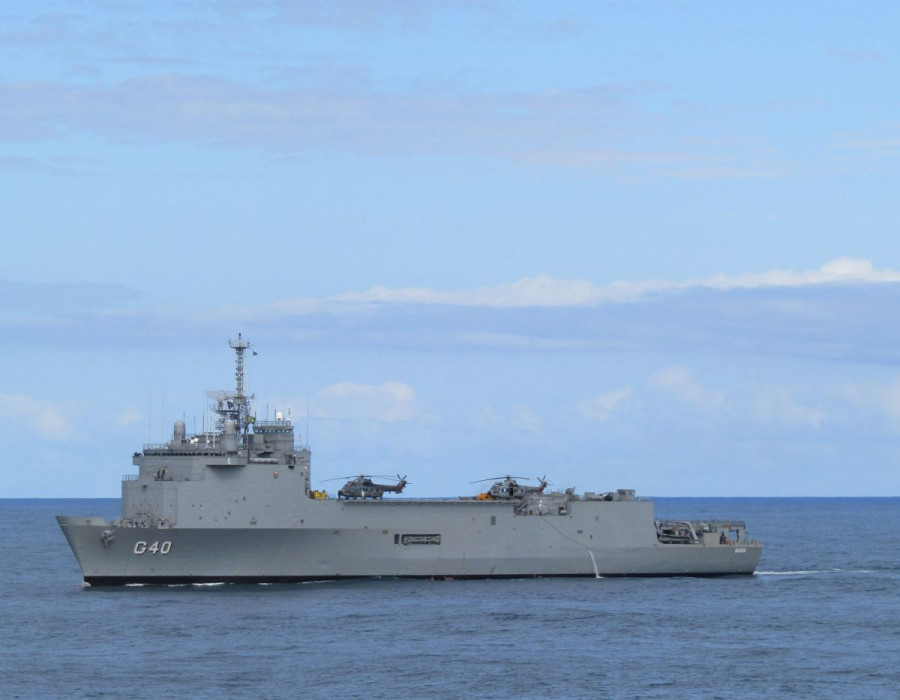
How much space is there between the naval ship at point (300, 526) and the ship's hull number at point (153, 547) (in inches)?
2.0

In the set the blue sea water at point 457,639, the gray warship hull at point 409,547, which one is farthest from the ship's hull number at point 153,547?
the blue sea water at point 457,639

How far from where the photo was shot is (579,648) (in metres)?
40.4

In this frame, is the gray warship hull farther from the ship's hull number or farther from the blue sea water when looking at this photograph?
the blue sea water

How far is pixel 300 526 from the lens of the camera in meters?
51.2

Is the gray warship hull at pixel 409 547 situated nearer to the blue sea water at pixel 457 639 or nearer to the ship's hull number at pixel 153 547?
the ship's hull number at pixel 153 547

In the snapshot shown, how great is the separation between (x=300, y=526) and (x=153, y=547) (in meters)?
5.39

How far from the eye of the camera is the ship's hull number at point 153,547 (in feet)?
164

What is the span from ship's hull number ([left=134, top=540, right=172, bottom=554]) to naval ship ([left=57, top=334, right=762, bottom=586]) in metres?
0.05

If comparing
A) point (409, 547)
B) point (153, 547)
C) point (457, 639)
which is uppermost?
point (153, 547)

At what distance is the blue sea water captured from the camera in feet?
116

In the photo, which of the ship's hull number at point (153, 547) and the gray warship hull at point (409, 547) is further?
the gray warship hull at point (409, 547)

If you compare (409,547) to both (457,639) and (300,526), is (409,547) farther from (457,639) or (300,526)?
(457,639)

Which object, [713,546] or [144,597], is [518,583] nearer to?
[713,546]

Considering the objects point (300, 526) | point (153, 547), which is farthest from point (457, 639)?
point (153, 547)
